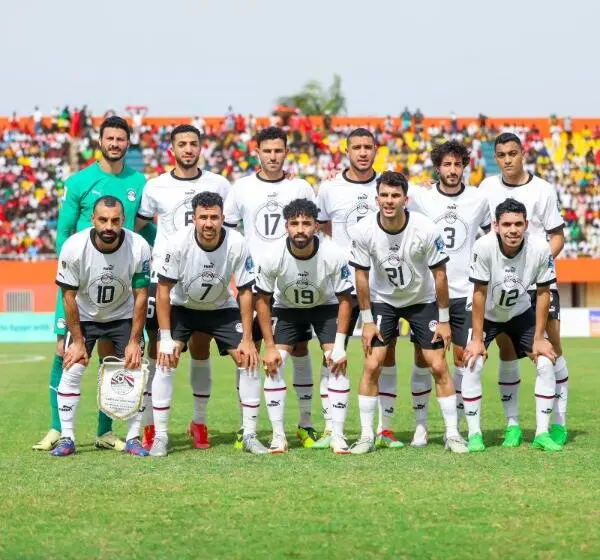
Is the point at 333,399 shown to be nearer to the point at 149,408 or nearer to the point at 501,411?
the point at 149,408

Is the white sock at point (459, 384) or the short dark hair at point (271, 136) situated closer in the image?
the short dark hair at point (271, 136)

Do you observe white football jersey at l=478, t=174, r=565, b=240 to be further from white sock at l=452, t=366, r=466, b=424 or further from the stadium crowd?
the stadium crowd

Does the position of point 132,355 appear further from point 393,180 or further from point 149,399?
point 393,180

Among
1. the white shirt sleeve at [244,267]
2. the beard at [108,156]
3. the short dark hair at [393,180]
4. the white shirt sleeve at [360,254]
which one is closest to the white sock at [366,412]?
the white shirt sleeve at [360,254]


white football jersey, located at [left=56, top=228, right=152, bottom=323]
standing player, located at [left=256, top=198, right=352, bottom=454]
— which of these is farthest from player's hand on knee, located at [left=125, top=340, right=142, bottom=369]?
standing player, located at [left=256, top=198, right=352, bottom=454]

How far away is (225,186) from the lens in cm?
960

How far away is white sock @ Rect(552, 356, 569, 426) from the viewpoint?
9.39 metres

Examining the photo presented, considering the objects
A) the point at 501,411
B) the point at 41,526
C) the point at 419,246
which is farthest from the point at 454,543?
the point at 501,411

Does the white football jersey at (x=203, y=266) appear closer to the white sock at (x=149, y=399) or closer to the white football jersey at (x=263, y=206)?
the white football jersey at (x=263, y=206)

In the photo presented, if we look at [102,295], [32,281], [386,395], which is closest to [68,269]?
[102,295]

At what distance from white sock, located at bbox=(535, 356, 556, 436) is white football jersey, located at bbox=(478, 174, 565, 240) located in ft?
3.66

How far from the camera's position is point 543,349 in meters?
8.97

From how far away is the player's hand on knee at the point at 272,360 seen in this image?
893 cm

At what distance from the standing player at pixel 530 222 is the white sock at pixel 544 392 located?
290 mm
